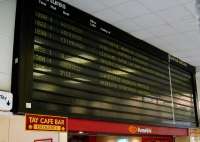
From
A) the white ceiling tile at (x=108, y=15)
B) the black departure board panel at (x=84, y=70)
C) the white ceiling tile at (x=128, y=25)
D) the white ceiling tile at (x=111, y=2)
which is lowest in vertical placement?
the black departure board panel at (x=84, y=70)

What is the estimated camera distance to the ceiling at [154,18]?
3771mm

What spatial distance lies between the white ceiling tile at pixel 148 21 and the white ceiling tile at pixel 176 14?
0.09 meters

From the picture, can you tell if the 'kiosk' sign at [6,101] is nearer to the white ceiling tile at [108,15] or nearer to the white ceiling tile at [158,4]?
the white ceiling tile at [108,15]

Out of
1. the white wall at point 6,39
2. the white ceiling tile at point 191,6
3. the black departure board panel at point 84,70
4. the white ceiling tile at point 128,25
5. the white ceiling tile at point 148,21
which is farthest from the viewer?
the white ceiling tile at point 128,25

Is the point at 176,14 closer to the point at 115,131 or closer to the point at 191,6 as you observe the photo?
the point at 191,6

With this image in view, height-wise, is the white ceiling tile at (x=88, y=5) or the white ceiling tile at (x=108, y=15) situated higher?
the white ceiling tile at (x=88, y=5)

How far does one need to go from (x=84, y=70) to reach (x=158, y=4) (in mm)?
1116

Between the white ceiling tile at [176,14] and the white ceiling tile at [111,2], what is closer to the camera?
the white ceiling tile at [111,2]

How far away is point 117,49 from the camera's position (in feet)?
14.7

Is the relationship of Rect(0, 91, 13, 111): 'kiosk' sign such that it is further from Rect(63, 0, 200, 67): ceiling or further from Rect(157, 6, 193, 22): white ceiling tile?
Rect(157, 6, 193, 22): white ceiling tile

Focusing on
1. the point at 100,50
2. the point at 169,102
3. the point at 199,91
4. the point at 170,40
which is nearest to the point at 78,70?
the point at 100,50

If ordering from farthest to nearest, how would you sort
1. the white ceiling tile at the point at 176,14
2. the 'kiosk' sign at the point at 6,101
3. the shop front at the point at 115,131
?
the white ceiling tile at the point at 176,14 → the shop front at the point at 115,131 → the 'kiosk' sign at the point at 6,101

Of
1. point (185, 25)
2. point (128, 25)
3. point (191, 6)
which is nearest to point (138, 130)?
point (128, 25)

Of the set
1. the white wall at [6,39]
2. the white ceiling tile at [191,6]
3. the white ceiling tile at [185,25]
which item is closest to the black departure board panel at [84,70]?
the white wall at [6,39]
